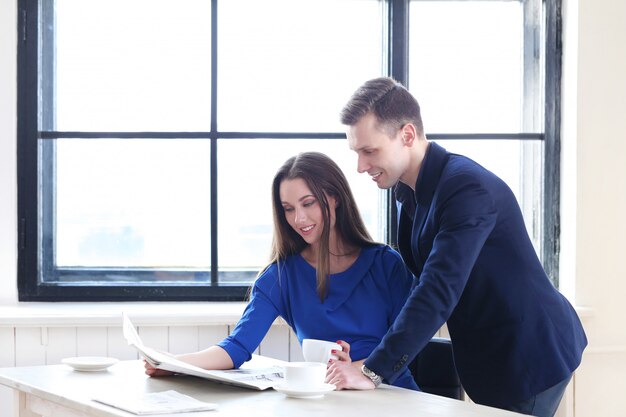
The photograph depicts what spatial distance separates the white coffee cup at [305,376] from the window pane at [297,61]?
1577mm

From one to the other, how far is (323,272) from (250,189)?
928 millimetres

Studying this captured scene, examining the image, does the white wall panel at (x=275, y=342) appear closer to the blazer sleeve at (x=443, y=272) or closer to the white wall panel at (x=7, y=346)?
the white wall panel at (x=7, y=346)

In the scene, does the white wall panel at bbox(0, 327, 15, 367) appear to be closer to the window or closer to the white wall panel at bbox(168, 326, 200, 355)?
the window

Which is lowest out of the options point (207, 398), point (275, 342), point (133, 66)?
point (275, 342)

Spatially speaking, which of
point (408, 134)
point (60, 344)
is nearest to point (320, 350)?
point (408, 134)

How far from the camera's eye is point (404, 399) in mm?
1720

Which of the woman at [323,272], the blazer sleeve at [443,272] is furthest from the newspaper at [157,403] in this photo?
the woman at [323,272]

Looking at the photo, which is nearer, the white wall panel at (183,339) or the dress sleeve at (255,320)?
the dress sleeve at (255,320)

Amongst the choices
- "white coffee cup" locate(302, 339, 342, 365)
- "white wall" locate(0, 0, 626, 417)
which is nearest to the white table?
"white coffee cup" locate(302, 339, 342, 365)

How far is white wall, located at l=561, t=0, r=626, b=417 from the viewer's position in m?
3.06

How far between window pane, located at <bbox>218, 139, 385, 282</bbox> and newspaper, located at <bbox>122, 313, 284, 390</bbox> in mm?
1052

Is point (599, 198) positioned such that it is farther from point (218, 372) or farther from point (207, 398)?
point (207, 398)

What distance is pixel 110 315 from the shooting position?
286 cm

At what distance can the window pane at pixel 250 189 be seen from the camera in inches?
125
